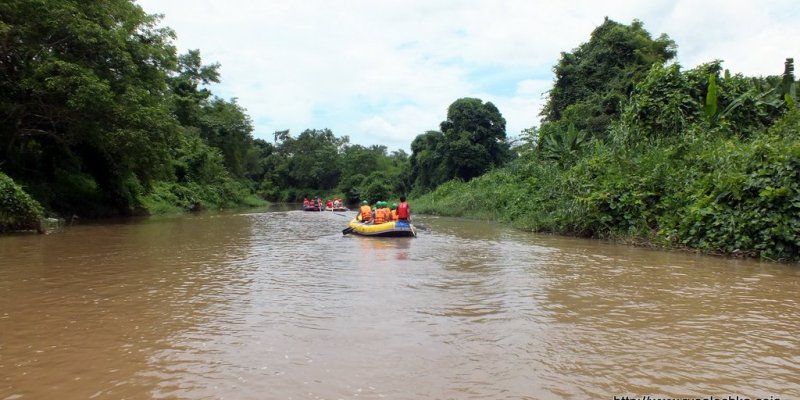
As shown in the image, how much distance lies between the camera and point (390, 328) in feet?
15.7

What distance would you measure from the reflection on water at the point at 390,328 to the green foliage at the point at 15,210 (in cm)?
351

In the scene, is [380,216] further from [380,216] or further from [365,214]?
[365,214]

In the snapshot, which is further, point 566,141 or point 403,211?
point 566,141

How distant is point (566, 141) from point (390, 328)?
15.1 meters

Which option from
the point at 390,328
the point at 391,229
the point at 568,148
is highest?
the point at 568,148

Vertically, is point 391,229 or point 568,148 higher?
point 568,148

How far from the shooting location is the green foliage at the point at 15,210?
11648mm

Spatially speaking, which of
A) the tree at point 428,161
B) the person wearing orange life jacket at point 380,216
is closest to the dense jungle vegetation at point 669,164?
the person wearing orange life jacket at point 380,216

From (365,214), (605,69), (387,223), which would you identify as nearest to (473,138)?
(605,69)

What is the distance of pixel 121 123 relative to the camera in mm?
16297

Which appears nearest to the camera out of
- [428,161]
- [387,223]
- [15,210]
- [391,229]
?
[15,210]

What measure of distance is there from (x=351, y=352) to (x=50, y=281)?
486cm

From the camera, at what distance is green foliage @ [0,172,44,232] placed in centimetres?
1165

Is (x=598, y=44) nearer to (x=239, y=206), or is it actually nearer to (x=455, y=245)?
(x=455, y=245)
